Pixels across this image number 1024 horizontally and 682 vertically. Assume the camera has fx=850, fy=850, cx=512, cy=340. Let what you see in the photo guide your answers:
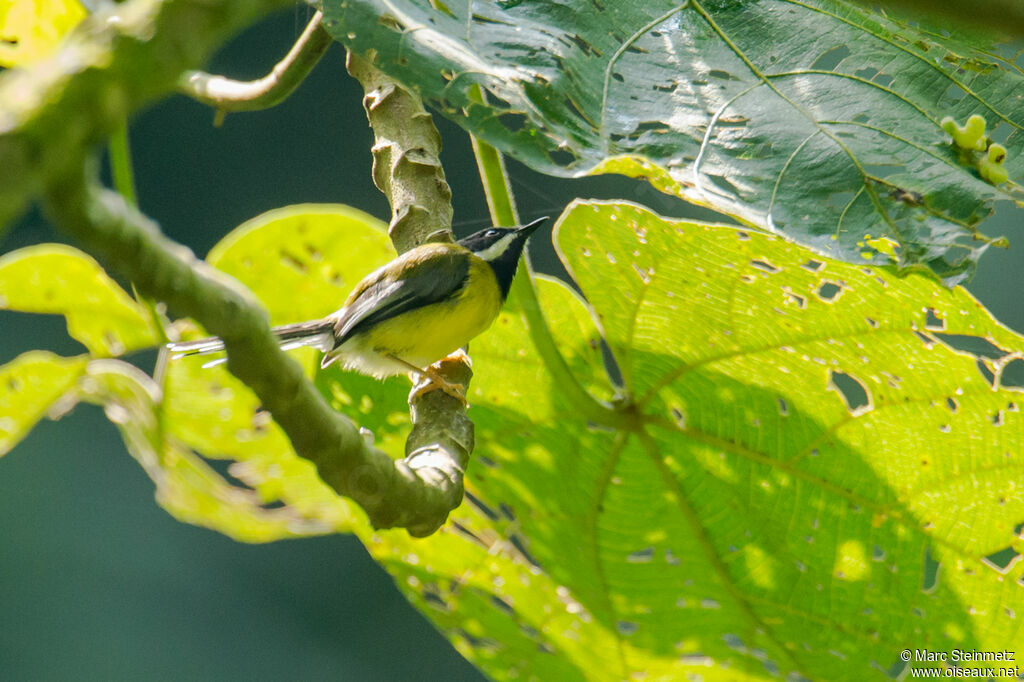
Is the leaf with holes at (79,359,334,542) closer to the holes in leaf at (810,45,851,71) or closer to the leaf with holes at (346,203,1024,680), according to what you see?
the leaf with holes at (346,203,1024,680)

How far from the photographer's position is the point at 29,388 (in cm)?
170

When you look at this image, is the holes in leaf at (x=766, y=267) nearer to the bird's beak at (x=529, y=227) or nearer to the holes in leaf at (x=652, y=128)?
the holes in leaf at (x=652, y=128)

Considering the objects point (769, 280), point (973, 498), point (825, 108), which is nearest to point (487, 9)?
point (825, 108)

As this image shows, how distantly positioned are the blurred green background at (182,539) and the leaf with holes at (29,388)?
425 centimetres

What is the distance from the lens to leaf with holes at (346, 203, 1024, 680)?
1.51 m

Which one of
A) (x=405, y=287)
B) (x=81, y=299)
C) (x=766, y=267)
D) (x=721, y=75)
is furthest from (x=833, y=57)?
(x=81, y=299)

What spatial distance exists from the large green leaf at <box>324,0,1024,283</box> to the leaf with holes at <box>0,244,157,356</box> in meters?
0.95

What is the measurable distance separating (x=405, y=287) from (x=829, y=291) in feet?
2.78

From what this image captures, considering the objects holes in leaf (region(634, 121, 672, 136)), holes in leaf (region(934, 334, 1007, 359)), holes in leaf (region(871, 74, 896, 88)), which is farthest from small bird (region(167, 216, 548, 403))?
holes in leaf (region(934, 334, 1007, 359))

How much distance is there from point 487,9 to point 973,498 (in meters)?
1.24

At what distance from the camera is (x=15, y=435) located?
1.72 metres

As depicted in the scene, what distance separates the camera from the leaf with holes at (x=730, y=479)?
4.97ft

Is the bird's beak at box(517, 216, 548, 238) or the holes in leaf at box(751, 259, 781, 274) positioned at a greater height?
the holes in leaf at box(751, 259, 781, 274)

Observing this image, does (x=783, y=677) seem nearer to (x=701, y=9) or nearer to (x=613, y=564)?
(x=613, y=564)
